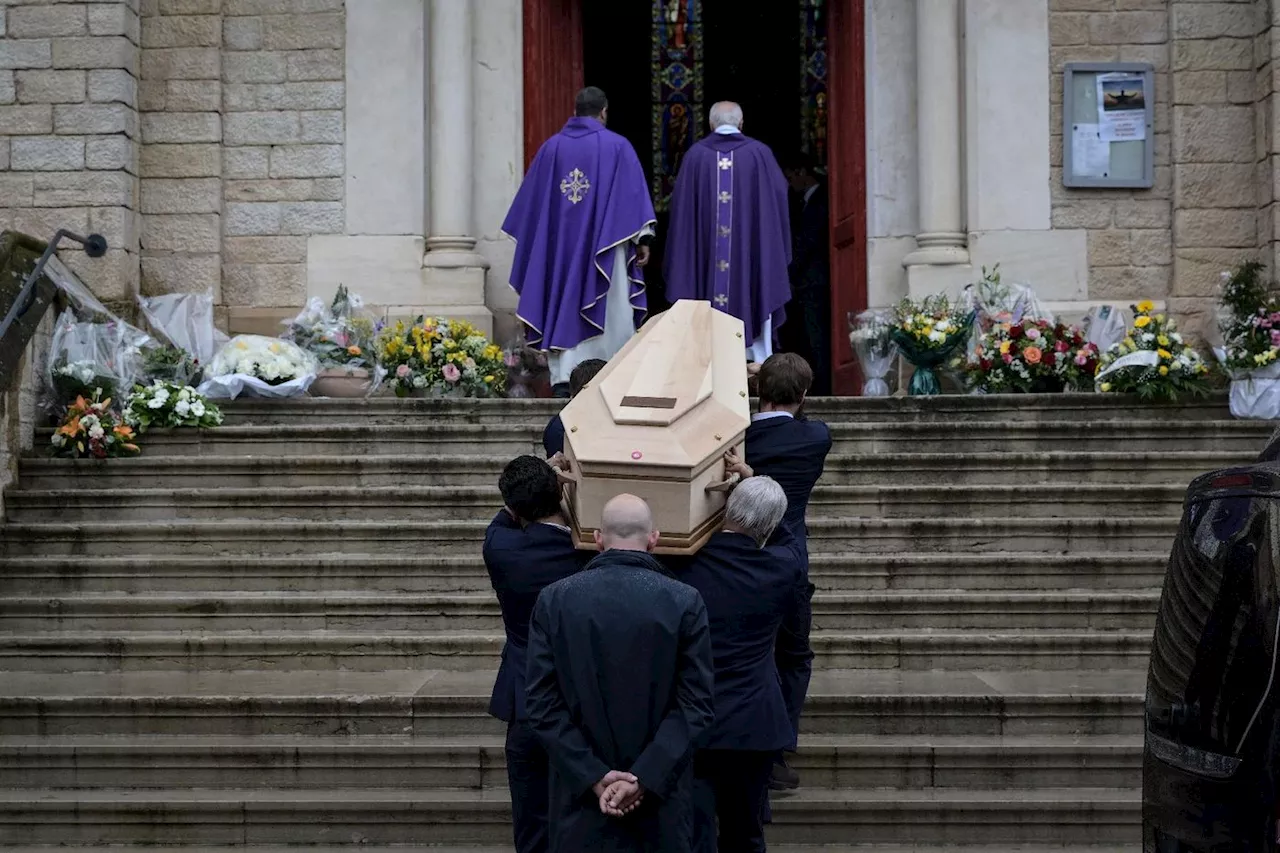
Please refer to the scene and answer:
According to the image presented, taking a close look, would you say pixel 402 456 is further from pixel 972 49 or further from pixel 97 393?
pixel 972 49

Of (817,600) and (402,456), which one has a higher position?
(402,456)

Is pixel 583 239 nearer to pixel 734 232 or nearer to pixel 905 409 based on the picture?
pixel 734 232

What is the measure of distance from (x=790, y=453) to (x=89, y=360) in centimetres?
532

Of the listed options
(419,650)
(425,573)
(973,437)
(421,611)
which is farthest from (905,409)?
(419,650)

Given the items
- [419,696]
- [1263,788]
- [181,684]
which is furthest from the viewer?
[181,684]

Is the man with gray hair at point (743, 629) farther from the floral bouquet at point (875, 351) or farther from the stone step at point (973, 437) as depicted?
the floral bouquet at point (875, 351)

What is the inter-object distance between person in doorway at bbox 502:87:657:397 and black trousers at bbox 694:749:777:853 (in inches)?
206

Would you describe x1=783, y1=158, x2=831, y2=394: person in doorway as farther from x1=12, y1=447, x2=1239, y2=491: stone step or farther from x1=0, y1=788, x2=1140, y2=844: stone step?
x1=0, y1=788, x2=1140, y2=844: stone step

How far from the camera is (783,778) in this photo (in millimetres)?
6277

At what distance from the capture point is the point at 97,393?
31.0 ft

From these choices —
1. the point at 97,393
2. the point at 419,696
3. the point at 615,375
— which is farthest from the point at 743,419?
the point at 97,393

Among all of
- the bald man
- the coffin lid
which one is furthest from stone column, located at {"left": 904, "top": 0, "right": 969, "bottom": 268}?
the bald man

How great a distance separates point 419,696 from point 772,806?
149 cm

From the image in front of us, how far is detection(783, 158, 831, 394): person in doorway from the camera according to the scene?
12680 mm
